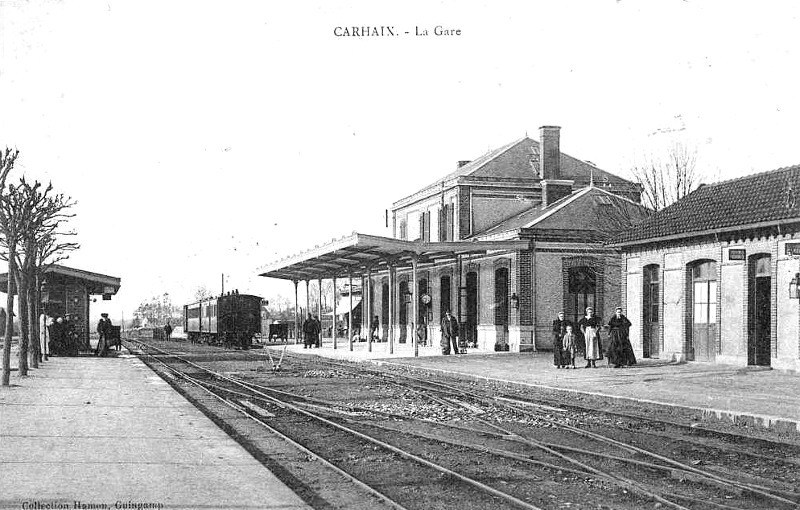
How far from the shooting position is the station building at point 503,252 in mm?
Result: 29172

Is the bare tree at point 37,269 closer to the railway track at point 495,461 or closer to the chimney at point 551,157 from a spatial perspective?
the railway track at point 495,461

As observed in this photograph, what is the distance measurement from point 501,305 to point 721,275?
38.2 ft

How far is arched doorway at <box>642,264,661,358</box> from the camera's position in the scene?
22.3 m

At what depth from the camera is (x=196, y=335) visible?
56.7 m

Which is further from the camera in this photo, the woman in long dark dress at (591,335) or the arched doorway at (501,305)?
the arched doorway at (501,305)

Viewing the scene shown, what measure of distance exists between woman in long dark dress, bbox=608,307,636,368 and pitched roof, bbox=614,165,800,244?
2.45 meters

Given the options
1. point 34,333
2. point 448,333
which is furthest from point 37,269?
point 448,333

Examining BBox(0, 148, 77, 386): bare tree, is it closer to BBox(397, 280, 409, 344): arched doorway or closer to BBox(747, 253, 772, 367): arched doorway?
BBox(747, 253, 772, 367): arched doorway

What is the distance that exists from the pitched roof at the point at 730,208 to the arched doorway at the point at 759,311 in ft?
3.30

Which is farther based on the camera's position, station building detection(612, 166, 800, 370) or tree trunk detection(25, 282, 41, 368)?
tree trunk detection(25, 282, 41, 368)

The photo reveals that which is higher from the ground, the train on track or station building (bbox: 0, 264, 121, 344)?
station building (bbox: 0, 264, 121, 344)

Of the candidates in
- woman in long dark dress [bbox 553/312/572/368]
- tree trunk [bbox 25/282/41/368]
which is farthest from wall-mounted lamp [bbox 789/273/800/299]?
tree trunk [bbox 25/282/41/368]

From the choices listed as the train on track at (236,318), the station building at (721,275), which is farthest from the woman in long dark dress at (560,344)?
the train on track at (236,318)

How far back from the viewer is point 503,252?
30.2 meters
